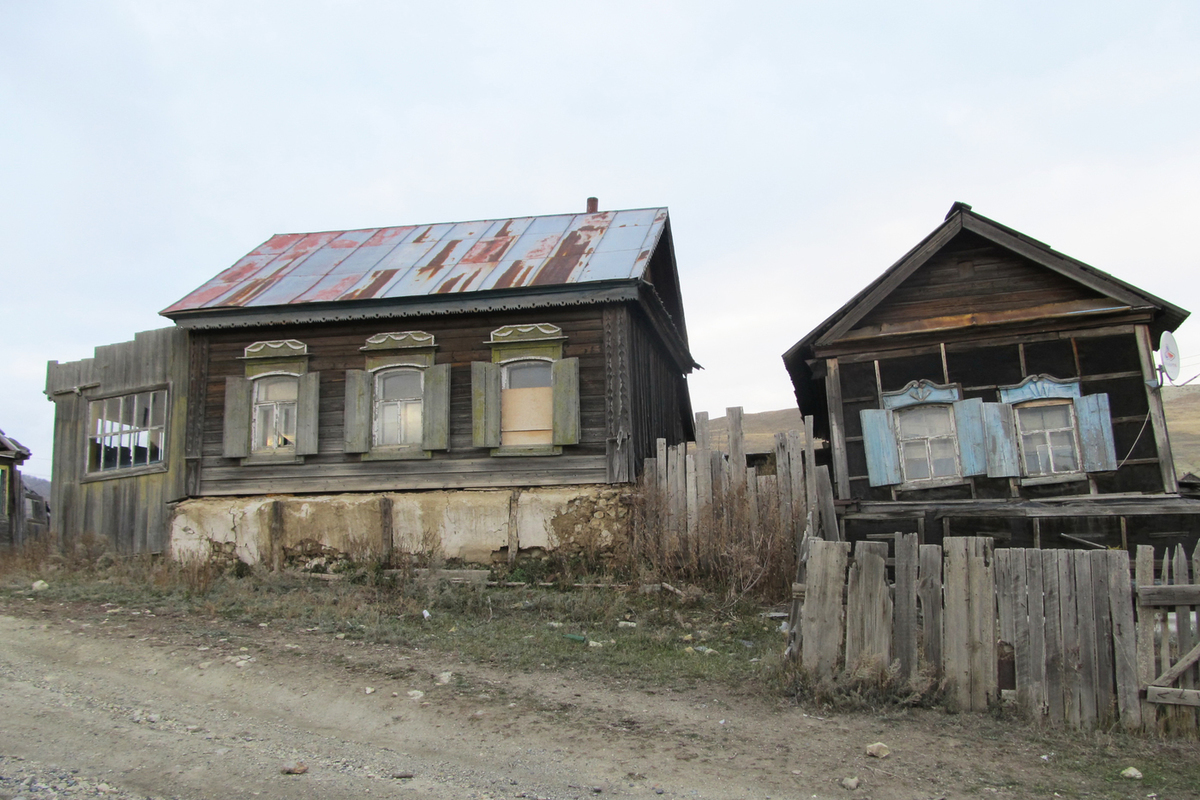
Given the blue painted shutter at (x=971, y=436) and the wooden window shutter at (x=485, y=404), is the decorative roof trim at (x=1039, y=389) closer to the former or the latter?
the blue painted shutter at (x=971, y=436)

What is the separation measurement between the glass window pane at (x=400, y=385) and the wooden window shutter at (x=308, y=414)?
107 centimetres

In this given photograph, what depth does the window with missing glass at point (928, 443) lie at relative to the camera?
11.7 m

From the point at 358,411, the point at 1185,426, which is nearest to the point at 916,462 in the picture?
the point at 358,411

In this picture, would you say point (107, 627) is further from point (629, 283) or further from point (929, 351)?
point (929, 351)

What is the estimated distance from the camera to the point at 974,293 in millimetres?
12062

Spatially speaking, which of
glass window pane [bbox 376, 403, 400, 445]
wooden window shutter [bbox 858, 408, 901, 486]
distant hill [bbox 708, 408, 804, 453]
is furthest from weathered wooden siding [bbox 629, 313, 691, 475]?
distant hill [bbox 708, 408, 804, 453]

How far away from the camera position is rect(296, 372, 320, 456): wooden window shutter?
1345cm

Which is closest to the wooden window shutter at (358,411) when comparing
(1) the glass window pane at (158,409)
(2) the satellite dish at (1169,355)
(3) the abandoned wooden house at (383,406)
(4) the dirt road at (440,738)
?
(3) the abandoned wooden house at (383,406)

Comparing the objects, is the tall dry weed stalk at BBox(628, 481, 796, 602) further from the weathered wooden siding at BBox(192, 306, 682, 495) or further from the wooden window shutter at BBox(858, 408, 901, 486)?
the wooden window shutter at BBox(858, 408, 901, 486)

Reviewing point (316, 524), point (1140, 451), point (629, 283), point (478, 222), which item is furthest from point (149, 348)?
point (1140, 451)

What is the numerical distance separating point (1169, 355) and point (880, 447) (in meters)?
4.03

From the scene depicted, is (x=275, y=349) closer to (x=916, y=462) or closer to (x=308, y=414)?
(x=308, y=414)

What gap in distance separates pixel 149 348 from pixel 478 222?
6389 millimetres

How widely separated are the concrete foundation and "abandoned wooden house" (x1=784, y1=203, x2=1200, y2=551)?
374cm
